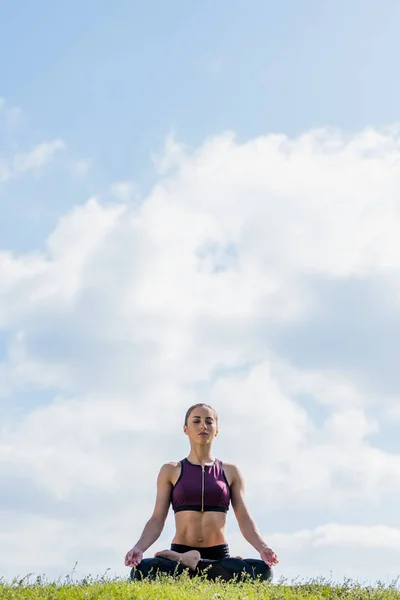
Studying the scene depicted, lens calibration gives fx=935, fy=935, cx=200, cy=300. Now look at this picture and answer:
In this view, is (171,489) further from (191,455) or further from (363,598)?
(363,598)

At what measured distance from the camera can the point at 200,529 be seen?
470 inches

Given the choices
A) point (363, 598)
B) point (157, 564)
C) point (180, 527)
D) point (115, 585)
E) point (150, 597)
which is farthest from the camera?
point (180, 527)

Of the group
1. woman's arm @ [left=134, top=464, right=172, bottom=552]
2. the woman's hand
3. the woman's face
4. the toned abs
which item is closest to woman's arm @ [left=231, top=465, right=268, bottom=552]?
the woman's hand

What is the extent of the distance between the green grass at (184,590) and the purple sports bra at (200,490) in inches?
45.1

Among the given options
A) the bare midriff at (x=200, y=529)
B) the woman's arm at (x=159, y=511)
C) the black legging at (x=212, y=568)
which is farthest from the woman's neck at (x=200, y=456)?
the black legging at (x=212, y=568)

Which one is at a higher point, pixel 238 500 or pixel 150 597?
pixel 238 500

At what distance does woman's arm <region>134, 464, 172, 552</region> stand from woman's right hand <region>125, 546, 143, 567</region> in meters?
0.26

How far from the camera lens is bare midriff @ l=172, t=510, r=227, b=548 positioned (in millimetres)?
11914

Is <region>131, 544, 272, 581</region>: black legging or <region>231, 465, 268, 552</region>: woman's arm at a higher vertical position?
<region>231, 465, 268, 552</region>: woman's arm

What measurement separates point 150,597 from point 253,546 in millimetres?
3154

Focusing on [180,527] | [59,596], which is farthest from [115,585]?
[180,527]

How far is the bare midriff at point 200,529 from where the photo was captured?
1191 centimetres

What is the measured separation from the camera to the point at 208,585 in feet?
33.6

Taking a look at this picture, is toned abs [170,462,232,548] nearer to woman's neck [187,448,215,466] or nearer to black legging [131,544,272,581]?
black legging [131,544,272,581]
